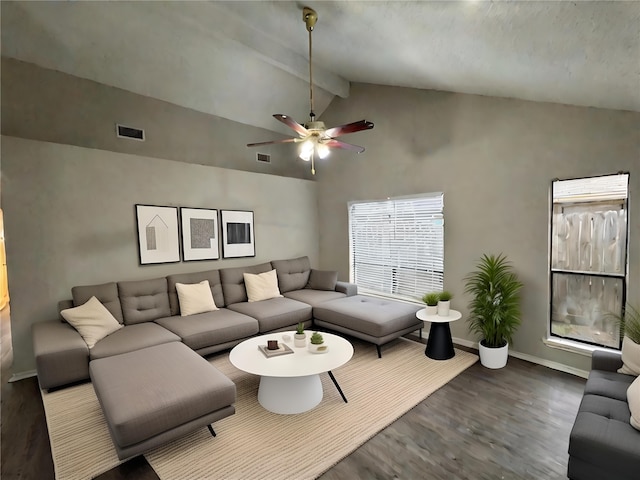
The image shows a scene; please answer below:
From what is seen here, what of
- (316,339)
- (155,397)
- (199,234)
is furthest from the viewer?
(199,234)

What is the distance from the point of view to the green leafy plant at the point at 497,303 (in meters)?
3.34

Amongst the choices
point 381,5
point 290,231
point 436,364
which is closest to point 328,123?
point 290,231

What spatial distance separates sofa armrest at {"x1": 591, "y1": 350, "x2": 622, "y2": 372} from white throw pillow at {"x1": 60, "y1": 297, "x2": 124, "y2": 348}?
438 cm

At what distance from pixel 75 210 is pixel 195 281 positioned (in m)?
Result: 1.56

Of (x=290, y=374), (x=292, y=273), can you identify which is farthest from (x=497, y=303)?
(x=292, y=273)

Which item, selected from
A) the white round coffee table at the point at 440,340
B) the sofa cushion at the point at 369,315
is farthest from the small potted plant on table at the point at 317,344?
the white round coffee table at the point at 440,340

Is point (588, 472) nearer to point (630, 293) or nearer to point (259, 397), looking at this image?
point (630, 293)

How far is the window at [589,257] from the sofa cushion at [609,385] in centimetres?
98

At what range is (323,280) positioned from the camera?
16.8 feet

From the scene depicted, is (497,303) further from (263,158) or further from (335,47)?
(263,158)

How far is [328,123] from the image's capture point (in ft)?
18.3

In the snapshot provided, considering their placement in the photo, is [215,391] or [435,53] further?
[435,53]

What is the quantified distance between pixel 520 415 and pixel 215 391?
2.38m

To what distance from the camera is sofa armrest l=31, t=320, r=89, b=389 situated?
9.03 feet
